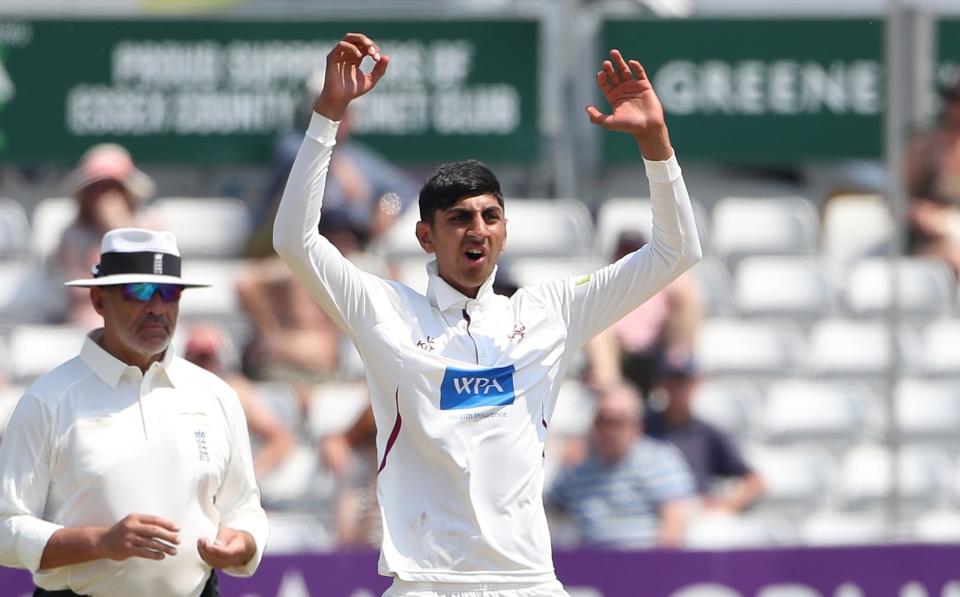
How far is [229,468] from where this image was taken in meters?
4.83

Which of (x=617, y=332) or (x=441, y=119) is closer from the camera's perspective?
(x=617, y=332)

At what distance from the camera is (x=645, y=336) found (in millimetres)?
8305

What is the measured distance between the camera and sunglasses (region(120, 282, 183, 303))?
4.71 m

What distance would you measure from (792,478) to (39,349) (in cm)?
332

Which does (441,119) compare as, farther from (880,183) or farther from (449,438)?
(449,438)

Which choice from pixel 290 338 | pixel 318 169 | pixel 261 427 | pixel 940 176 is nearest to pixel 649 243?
pixel 318 169

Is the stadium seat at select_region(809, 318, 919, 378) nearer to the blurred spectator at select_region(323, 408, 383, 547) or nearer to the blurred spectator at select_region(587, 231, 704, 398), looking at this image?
the blurred spectator at select_region(587, 231, 704, 398)

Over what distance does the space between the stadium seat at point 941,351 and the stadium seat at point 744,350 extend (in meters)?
0.72

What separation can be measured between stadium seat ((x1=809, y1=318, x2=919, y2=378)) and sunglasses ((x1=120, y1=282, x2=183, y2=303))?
4.91 m

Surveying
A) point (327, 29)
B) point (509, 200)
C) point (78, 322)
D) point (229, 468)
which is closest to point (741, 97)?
point (509, 200)

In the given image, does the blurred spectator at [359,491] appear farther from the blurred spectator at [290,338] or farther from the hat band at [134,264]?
the hat band at [134,264]

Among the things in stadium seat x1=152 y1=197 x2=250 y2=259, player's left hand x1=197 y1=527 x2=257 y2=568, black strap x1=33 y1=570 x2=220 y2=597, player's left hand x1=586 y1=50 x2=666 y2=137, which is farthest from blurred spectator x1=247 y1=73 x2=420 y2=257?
player's left hand x1=586 y1=50 x2=666 y2=137

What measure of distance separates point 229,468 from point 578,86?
4.80 metres

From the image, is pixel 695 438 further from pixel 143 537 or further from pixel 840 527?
pixel 143 537
